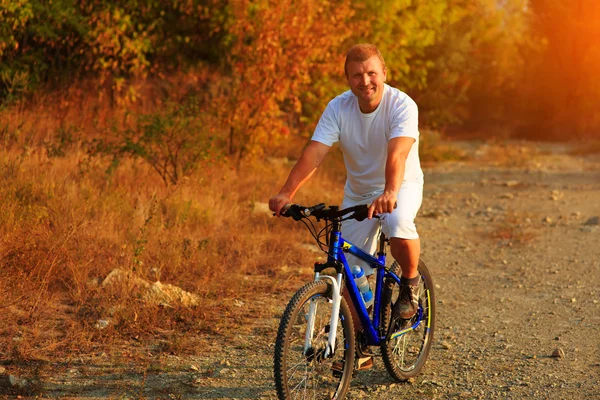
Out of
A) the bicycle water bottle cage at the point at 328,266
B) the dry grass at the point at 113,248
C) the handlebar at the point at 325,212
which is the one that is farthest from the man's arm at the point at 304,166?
the dry grass at the point at 113,248

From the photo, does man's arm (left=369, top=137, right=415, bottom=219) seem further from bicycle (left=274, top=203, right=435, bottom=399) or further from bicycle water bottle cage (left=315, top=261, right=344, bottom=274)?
bicycle water bottle cage (left=315, top=261, right=344, bottom=274)

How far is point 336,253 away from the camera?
430cm

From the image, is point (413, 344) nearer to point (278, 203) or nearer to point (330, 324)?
point (330, 324)

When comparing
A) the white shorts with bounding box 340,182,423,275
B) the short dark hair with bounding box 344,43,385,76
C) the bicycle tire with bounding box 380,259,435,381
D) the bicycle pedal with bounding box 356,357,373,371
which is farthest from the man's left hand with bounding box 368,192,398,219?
the bicycle pedal with bounding box 356,357,373,371

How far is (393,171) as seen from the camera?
171 inches

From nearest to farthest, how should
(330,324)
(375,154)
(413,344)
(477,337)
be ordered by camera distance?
1. (330,324)
2. (375,154)
3. (413,344)
4. (477,337)

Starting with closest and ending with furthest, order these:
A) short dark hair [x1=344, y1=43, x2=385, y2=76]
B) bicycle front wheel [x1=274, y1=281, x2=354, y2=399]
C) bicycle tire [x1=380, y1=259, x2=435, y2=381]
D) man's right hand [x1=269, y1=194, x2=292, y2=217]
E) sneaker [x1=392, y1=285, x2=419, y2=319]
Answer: bicycle front wheel [x1=274, y1=281, x2=354, y2=399], man's right hand [x1=269, y1=194, x2=292, y2=217], short dark hair [x1=344, y1=43, x2=385, y2=76], sneaker [x1=392, y1=285, x2=419, y2=319], bicycle tire [x1=380, y1=259, x2=435, y2=381]

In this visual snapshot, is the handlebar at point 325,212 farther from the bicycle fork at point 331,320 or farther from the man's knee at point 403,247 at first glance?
the man's knee at point 403,247

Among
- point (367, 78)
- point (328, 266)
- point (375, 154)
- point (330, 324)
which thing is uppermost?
point (367, 78)

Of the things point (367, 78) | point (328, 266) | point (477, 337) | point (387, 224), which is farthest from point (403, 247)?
Result: point (477, 337)

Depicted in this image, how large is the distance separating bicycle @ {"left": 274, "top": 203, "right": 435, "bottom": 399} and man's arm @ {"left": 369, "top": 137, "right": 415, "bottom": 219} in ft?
0.39

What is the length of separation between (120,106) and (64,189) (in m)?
5.68

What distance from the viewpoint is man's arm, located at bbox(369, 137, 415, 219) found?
410cm

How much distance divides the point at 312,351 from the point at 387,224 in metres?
0.82
